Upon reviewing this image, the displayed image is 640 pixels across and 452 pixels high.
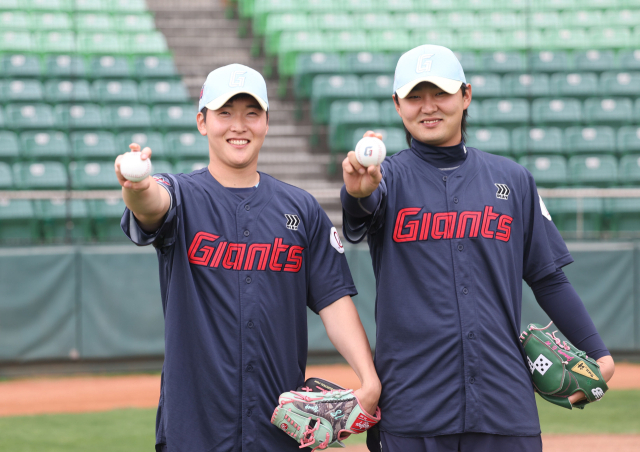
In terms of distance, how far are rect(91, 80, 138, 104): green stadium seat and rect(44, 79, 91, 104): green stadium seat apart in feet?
0.40

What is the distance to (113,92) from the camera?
34.5ft

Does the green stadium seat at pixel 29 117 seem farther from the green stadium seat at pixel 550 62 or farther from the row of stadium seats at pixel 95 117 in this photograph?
the green stadium seat at pixel 550 62

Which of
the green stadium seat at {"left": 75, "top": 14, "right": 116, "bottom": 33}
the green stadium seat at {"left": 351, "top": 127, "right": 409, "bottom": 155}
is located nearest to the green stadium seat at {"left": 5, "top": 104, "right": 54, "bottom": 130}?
the green stadium seat at {"left": 75, "top": 14, "right": 116, "bottom": 33}

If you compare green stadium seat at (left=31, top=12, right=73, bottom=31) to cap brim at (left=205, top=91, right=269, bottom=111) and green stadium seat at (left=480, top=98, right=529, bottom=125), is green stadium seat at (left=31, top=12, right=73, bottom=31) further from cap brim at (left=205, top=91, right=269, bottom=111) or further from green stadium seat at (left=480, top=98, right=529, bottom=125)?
cap brim at (left=205, top=91, right=269, bottom=111)

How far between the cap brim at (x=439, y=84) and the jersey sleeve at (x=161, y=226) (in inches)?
29.9

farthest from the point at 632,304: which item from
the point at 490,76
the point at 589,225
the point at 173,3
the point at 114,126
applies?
the point at 173,3

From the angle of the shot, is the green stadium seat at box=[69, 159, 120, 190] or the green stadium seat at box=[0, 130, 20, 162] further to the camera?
the green stadium seat at box=[0, 130, 20, 162]

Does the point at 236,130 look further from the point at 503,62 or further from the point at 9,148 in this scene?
the point at 503,62

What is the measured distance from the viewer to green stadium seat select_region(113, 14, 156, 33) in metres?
12.2

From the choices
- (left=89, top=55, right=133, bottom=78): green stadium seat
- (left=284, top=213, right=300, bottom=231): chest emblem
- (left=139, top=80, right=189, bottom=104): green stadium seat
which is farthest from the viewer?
(left=89, top=55, right=133, bottom=78): green stadium seat

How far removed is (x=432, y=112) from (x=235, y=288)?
814mm

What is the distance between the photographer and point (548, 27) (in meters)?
12.9

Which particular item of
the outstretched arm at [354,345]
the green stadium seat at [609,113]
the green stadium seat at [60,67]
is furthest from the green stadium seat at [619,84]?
the outstretched arm at [354,345]

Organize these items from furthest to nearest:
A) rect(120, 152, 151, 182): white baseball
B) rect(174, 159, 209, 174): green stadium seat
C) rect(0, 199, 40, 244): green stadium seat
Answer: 1. rect(174, 159, 209, 174): green stadium seat
2. rect(0, 199, 40, 244): green stadium seat
3. rect(120, 152, 151, 182): white baseball
